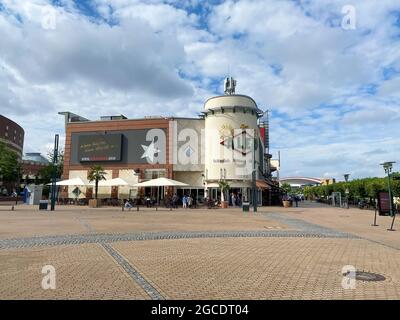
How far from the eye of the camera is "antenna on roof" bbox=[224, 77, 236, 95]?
150 feet

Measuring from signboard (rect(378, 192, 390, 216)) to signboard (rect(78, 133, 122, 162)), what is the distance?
3041 cm

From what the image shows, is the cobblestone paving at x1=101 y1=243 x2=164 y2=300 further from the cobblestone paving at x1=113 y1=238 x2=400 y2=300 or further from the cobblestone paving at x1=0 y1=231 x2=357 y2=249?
the cobblestone paving at x1=0 y1=231 x2=357 y2=249

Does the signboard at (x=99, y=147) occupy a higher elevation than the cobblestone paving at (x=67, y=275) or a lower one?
higher

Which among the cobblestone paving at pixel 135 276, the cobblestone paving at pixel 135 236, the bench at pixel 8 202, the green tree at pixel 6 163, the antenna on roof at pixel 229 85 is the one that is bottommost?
the cobblestone paving at pixel 135 276

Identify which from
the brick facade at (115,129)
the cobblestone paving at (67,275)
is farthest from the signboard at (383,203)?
the brick facade at (115,129)

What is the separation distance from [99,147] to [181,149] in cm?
1029

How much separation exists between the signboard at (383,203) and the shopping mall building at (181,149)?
18.3 meters

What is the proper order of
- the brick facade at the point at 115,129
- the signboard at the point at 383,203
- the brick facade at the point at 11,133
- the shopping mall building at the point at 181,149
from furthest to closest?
the brick facade at the point at 11,133
the brick facade at the point at 115,129
the shopping mall building at the point at 181,149
the signboard at the point at 383,203

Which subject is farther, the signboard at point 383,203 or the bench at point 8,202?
the bench at point 8,202

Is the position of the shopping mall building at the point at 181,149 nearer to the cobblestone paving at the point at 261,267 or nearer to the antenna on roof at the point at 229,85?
the antenna on roof at the point at 229,85

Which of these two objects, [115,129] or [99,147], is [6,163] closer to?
[99,147]

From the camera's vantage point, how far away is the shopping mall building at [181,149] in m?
40.1

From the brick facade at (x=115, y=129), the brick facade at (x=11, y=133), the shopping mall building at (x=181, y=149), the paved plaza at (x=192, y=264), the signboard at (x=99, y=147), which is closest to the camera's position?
the paved plaza at (x=192, y=264)
